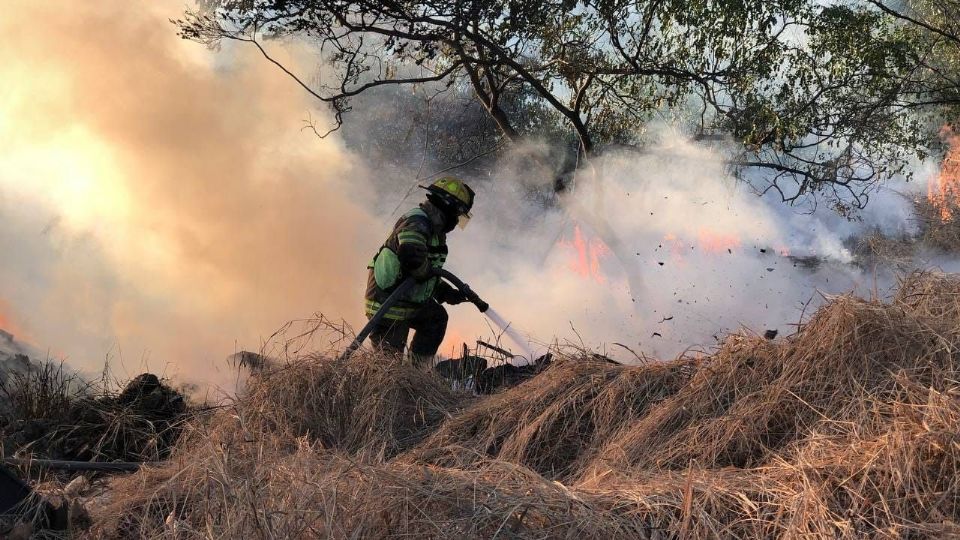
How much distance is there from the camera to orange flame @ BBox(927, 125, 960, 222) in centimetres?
1744

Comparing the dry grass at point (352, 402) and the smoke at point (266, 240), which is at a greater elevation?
the smoke at point (266, 240)

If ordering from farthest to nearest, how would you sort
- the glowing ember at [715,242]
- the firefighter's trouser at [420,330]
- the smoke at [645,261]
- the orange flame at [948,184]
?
1. the orange flame at [948,184]
2. the glowing ember at [715,242]
3. the smoke at [645,261]
4. the firefighter's trouser at [420,330]

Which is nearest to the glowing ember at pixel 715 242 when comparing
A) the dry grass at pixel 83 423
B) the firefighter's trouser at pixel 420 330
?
the firefighter's trouser at pixel 420 330

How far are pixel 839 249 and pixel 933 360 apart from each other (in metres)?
16.3

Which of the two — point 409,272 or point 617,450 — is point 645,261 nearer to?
point 409,272

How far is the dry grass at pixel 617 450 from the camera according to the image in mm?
2965

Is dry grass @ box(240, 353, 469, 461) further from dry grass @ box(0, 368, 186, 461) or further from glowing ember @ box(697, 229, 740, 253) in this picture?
glowing ember @ box(697, 229, 740, 253)

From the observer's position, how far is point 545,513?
2.97m

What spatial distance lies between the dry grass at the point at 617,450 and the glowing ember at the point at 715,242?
1031cm

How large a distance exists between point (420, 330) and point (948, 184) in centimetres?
1632

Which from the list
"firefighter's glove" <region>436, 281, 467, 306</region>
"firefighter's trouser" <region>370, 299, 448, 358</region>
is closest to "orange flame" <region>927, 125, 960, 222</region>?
"firefighter's glove" <region>436, 281, 467, 306</region>

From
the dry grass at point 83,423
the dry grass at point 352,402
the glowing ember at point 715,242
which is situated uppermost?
the glowing ember at point 715,242

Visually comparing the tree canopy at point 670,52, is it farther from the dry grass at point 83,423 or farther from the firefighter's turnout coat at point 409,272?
the dry grass at point 83,423

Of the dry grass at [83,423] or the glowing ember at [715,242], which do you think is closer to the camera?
the dry grass at [83,423]
